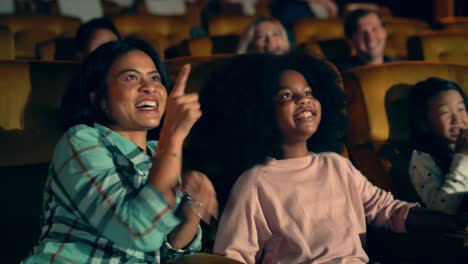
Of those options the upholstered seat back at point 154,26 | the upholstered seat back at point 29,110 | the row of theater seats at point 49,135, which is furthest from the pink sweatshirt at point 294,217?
the upholstered seat back at point 154,26

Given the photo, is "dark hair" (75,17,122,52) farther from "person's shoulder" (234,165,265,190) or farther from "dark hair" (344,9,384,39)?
"person's shoulder" (234,165,265,190)

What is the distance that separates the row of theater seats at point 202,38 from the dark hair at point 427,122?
98 cm

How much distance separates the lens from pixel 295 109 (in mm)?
1453

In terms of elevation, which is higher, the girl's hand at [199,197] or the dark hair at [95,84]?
Result: the dark hair at [95,84]

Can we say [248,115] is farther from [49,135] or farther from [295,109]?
[49,135]

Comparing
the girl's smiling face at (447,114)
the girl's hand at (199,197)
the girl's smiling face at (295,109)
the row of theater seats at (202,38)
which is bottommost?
the girl's hand at (199,197)

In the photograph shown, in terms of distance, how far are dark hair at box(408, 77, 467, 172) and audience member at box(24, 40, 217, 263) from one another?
80 centimetres

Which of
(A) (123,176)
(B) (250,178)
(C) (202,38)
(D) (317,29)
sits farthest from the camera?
(D) (317,29)

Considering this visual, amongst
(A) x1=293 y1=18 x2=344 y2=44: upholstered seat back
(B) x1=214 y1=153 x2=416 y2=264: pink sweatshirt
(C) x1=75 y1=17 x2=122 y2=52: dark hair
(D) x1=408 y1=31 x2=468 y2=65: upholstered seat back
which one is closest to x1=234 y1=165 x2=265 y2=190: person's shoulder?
(B) x1=214 y1=153 x2=416 y2=264: pink sweatshirt

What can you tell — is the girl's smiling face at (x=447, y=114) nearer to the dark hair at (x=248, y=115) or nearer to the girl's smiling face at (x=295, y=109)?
the dark hair at (x=248, y=115)

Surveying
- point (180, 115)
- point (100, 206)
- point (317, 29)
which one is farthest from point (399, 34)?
point (100, 206)

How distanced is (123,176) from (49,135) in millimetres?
428

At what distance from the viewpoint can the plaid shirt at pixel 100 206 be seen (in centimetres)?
109

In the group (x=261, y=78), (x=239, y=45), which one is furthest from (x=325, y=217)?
(x=239, y=45)
